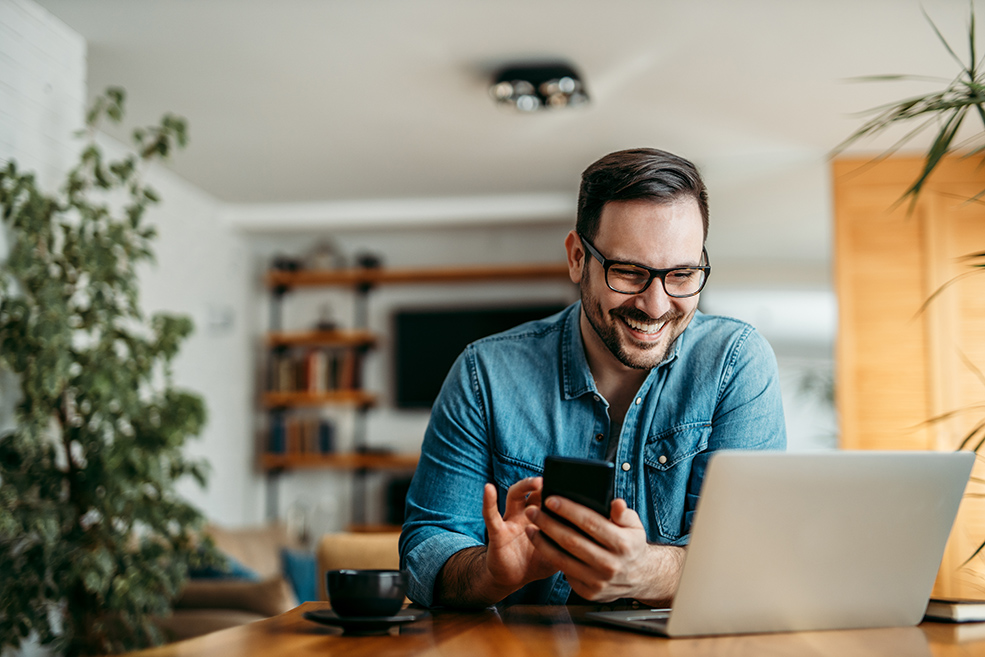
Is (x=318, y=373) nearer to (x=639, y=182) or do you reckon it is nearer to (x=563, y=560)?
(x=639, y=182)

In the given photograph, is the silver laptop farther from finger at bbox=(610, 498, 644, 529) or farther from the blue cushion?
the blue cushion

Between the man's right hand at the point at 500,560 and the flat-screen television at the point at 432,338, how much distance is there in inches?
182

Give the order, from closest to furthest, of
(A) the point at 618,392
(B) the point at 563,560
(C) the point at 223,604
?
(B) the point at 563,560
(A) the point at 618,392
(C) the point at 223,604

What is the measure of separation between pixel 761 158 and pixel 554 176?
3.87ft

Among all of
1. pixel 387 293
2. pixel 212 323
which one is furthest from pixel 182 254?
pixel 387 293

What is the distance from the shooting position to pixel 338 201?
224 inches

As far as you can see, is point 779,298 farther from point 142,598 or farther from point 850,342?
point 142,598

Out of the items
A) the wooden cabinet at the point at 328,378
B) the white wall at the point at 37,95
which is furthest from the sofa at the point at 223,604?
the wooden cabinet at the point at 328,378

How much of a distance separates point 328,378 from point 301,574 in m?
1.83

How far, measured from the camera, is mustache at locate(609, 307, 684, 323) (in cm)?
133

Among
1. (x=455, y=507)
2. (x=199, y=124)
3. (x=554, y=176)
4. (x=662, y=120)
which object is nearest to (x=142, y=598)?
(x=455, y=507)

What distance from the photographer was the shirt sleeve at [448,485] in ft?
4.16

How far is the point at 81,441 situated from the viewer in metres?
2.71

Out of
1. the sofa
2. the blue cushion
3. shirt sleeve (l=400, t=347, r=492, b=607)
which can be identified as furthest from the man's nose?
the blue cushion
